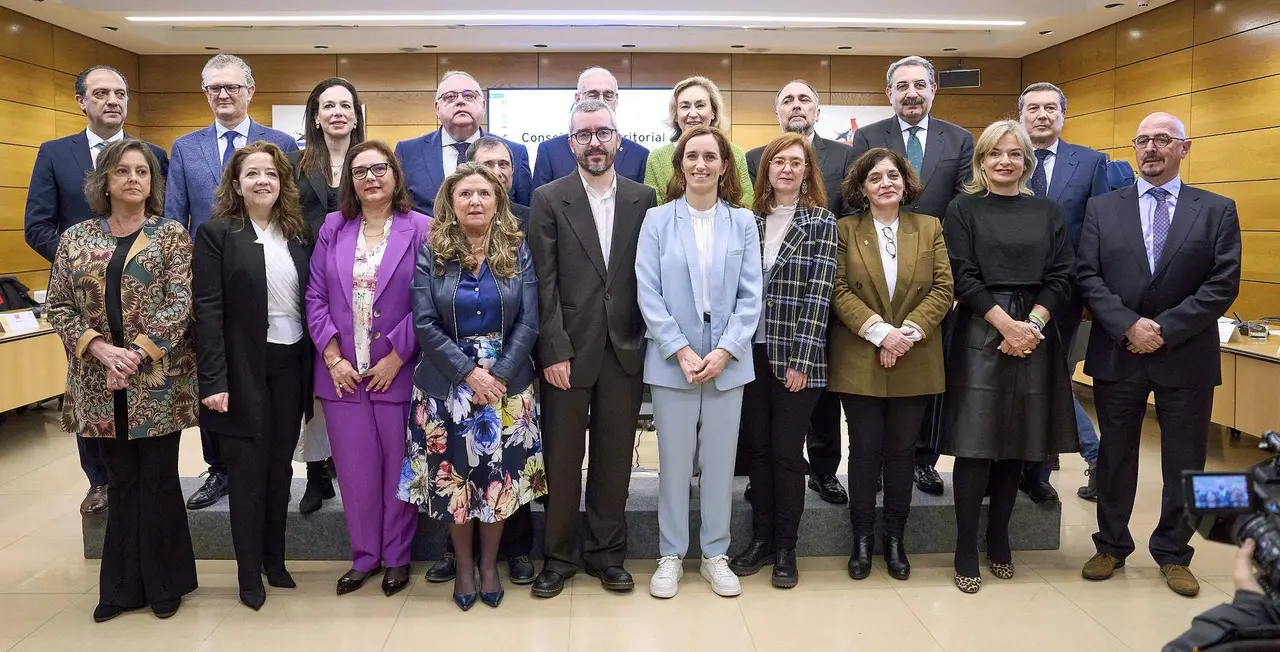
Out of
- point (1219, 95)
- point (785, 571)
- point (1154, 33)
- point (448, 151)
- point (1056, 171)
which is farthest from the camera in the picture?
point (1154, 33)

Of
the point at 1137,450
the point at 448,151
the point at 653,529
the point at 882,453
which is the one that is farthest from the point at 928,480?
the point at 448,151

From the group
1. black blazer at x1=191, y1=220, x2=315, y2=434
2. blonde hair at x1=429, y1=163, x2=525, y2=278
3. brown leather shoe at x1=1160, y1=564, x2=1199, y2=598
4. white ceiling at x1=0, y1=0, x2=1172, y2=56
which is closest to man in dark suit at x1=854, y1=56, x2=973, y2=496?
brown leather shoe at x1=1160, y1=564, x2=1199, y2=598

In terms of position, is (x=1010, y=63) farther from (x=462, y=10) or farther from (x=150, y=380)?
(x=150, y=380)

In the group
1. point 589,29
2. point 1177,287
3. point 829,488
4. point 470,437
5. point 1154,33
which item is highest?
point 589,29

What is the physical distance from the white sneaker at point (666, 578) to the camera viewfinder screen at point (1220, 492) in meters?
2.07

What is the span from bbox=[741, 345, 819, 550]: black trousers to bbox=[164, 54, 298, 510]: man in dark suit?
2250 millimetres

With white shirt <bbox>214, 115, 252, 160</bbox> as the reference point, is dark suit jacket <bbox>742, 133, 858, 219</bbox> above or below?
below

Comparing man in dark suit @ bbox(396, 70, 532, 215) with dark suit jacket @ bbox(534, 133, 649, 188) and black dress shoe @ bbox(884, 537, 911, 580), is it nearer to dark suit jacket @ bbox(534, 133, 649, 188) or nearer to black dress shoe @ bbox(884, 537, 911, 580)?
dark suit jacket @ bbox(534, 133, 649, 188)

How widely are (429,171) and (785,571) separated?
2.30m

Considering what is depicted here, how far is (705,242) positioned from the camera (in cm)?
333

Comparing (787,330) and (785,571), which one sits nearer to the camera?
(787,330)

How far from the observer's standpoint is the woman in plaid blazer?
3340mm

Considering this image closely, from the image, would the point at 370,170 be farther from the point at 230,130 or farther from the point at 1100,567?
the point at 1100,567

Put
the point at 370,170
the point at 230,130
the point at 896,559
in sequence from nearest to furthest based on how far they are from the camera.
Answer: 1. the point at 370,170
2. the point at 896,559
3. the point at 230,130
